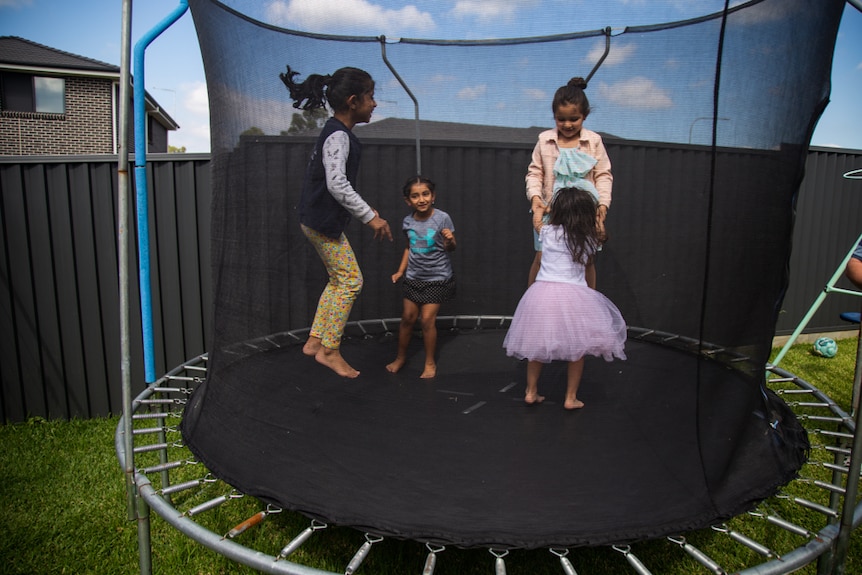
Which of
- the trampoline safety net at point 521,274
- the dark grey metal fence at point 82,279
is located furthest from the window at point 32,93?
the trampoline safety net at point 521,274

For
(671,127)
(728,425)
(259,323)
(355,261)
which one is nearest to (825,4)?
(671,127)

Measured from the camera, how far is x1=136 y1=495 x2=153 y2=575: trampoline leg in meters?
1.45

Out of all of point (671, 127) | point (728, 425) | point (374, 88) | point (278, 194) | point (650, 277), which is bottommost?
point (728, 425)

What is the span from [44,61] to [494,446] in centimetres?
1454

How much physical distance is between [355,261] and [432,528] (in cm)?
94

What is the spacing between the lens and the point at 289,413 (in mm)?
1742

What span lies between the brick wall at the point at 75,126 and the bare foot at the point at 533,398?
13218 millimetres

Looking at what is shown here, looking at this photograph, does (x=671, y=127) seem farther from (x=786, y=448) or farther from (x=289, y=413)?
(x=289, y=413)

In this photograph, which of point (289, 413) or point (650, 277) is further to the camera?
point (289, 413)

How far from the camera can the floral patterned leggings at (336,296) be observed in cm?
192

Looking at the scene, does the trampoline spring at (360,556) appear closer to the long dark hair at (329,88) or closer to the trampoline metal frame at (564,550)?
the trampoline metal frame at (564,550)

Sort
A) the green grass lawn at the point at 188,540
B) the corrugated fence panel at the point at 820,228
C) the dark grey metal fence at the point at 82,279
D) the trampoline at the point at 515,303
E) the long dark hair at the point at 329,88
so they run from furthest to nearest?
the corrugated fence panel at the point at 820,228, the dark grey metal fence at the point at 82,279, the green grass lawn at the point at 188,540, the long dark hair at the point at 329,88, the trampoline at the point at 515,303

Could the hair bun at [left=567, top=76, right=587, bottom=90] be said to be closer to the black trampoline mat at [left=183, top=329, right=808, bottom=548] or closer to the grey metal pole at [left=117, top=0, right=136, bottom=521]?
the black trampoline mat at [left=183, top=329, right=808, bottom=548]

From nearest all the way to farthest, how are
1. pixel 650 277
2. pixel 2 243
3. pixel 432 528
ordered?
pixel 432 528
pixel 650 277
pixel 2 243
